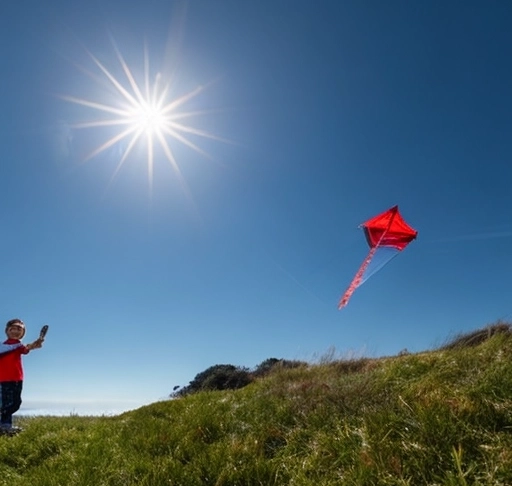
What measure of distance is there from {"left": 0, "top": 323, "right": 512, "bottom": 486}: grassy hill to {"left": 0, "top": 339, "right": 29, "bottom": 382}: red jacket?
1.51 meters

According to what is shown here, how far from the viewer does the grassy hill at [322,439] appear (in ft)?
13.9

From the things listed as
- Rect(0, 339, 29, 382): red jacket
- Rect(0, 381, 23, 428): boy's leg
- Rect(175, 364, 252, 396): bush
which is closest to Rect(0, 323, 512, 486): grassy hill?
Rect(0, 381, 23, 428): boy's leg

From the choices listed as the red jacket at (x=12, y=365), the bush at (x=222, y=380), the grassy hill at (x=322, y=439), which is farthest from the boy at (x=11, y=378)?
the bush at (x=222, y=380)

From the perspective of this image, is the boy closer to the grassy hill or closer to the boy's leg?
the boy's leg

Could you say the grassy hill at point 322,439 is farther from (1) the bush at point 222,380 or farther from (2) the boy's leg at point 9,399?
(1) the bush at point 222,380

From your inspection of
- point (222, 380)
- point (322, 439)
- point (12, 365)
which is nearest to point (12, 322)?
point (12, 365)

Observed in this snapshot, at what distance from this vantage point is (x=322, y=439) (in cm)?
532

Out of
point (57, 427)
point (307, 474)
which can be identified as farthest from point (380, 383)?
point (57, 427)

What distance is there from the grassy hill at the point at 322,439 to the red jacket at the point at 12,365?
151cm

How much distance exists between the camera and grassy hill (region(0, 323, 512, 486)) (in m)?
4.24

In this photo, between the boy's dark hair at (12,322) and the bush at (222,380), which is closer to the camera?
the boy's dark hair at (12,322)

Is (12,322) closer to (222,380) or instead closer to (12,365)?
(12,365)

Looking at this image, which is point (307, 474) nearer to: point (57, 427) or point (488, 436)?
point (488, 436)

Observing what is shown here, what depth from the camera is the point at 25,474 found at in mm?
6832
